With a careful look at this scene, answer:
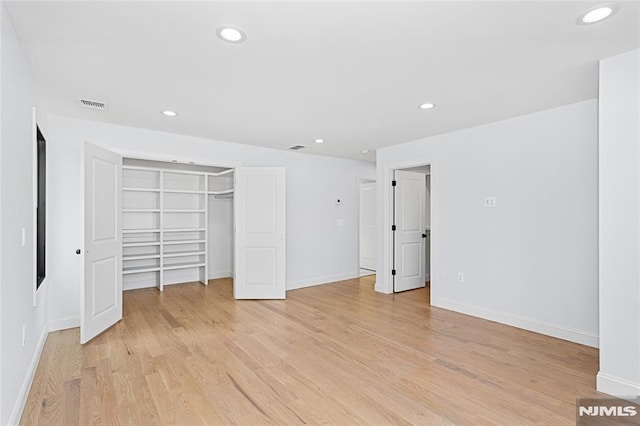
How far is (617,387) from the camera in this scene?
7.88 feet

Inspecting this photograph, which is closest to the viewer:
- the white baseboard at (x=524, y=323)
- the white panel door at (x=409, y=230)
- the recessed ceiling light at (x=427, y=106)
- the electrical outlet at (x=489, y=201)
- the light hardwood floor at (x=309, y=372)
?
the light hardwood floor at (x=309, y=372)

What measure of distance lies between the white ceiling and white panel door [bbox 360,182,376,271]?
3.99 metres

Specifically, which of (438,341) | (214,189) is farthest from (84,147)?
(438,341)

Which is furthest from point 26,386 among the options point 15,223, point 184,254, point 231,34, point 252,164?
point 252,164

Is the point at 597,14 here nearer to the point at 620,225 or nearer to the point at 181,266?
the point at 620,225

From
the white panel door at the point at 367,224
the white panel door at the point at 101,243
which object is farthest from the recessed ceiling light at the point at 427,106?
the white panel door at the point at 367,224

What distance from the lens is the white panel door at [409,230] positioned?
561cm

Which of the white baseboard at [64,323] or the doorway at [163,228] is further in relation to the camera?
the white baseboard at [64,323]

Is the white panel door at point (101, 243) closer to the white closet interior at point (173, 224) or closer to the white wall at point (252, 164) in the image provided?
the white wall at point (252, 164)

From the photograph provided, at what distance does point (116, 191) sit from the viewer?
4.05m

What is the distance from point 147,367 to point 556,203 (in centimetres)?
428

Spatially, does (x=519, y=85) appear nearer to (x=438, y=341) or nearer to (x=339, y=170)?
(x=438, y=341)

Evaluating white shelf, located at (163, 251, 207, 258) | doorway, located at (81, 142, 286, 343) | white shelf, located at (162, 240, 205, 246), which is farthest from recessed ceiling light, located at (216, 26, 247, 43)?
white shelf, located at (163, 251, 207, 258)

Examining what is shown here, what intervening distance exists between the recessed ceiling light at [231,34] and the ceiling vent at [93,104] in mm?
2043
